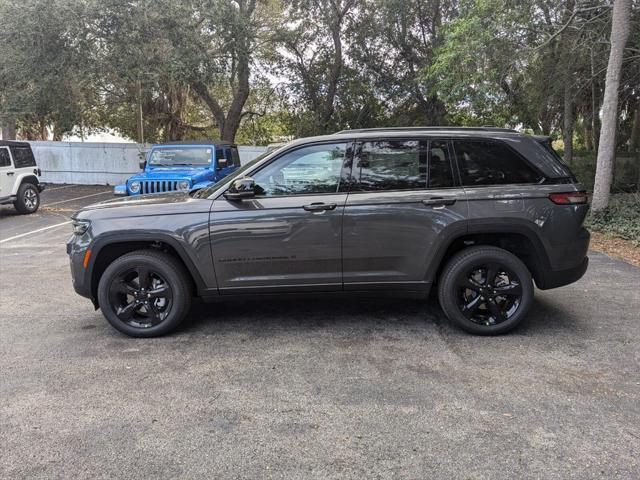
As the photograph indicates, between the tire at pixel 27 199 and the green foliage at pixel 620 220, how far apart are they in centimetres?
1308

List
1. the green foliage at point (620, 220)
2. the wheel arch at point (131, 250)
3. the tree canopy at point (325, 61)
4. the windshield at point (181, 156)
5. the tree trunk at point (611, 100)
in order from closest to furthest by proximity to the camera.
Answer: the wheel arch at point (131, 250), the green foliage at point (620, 220), the tree trunk at point (611, 100), the windshield at point (181, 156), the tree canopy at point (325, 61)

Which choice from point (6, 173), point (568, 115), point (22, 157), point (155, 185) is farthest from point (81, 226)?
point (568, 115)

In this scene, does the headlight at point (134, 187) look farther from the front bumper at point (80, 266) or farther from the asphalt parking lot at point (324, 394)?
the front bumper at point (80, 266)

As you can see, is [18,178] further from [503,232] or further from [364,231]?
[503,232]

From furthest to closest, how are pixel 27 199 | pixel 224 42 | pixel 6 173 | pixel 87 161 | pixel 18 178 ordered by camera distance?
pixel 87 161 < pixel 224 42 < pixel 27 199 < pixel 18 178 < pixel 6 173

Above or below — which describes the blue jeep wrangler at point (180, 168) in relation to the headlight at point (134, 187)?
above

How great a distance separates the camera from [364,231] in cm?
437

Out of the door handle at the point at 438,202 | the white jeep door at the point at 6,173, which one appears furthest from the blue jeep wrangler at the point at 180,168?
the door handle at the point at 438,202

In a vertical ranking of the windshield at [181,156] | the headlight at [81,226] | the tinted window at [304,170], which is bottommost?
the headlight at [81,226]

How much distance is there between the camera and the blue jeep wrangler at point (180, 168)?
1029 cm

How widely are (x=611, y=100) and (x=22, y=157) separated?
13.6m

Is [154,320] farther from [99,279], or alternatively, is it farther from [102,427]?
[102,427]

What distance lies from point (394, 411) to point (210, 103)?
19.6 meters

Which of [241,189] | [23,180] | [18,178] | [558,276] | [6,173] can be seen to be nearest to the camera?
[241,189]
